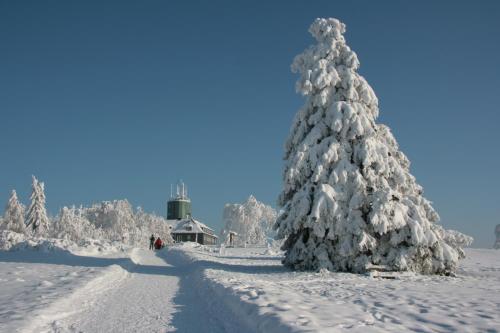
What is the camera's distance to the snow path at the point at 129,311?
7.46 metres

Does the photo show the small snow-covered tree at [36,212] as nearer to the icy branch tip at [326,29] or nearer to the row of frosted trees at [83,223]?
the row of frosted trees at [83,223]

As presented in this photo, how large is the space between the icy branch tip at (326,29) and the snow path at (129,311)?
13.5 meters

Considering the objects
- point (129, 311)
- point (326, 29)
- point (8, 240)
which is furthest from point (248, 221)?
point (129, 311)

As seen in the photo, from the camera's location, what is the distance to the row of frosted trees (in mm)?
61094

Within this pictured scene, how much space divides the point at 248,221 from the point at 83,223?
40632 mm

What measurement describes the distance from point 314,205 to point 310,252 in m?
2.42

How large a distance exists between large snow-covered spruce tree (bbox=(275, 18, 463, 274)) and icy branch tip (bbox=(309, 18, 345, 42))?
5 cm

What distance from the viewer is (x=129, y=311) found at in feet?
29.6

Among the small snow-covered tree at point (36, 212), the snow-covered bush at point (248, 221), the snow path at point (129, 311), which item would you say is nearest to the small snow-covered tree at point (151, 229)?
the snow-covered bush at point (248, 221)

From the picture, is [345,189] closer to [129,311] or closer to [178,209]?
[129,311]

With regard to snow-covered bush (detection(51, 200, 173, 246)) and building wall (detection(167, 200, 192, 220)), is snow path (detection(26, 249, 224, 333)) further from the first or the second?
building wall (detection(167, 200, 192, 220))

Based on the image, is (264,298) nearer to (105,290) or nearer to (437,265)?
(105,290)

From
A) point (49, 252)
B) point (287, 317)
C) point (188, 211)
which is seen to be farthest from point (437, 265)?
point (188, 211)

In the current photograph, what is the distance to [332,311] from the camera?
7.68 metres
